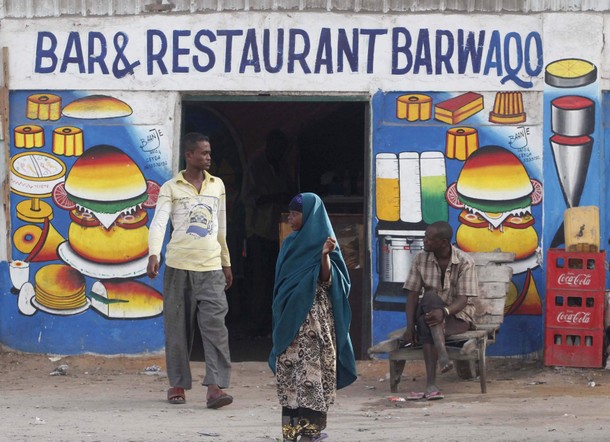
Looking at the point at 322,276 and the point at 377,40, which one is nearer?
the point at 322,276

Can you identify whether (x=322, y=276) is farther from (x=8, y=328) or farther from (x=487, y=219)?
(x=8, y=328)

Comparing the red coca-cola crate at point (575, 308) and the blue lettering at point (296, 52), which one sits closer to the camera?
the red coca-cola crate at point (575, 308)

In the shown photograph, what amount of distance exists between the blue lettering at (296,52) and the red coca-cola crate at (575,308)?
2.65 metres

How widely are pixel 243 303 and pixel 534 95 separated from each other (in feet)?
15.5

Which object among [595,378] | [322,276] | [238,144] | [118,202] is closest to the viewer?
[322,276]

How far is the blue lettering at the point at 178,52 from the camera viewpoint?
→ 412 inches

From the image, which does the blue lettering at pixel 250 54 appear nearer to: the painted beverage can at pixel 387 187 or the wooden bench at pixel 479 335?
the painted beverage can at pixel 387 187

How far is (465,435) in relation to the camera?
300 inches

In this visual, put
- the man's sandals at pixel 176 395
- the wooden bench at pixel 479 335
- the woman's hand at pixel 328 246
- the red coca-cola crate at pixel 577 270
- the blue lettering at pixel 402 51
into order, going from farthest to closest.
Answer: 1. the blue lettering at pixel 402 51
2. the red coca-cola crate at pixel 577 270
3. the wooden bench at pixel 479 335
4. the man's sandals at pixel 176 395
5. the woman's hand at pixel 328 246

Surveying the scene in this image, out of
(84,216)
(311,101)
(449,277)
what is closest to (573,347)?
(449,277)

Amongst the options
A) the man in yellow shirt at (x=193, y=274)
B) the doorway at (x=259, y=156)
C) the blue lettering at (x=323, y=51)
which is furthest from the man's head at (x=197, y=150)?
the doorway at (x=259, y=156)

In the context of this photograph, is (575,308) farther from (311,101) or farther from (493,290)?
(311,101)

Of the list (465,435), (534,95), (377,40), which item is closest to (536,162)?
(534,95)

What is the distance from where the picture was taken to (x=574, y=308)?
32.4 feet
